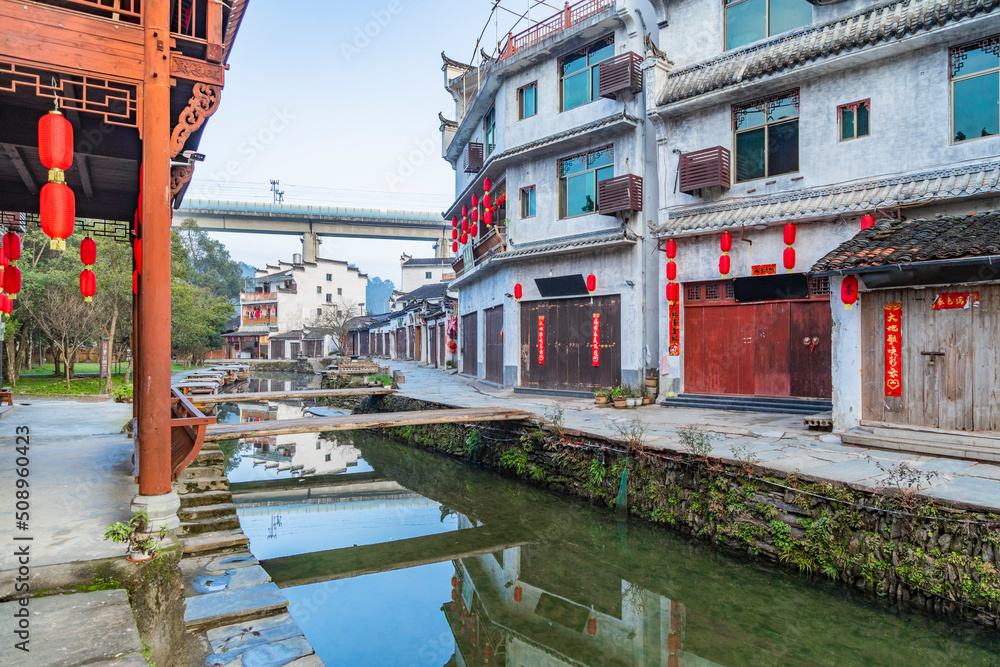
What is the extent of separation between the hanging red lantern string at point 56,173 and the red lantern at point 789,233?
34.8 feet

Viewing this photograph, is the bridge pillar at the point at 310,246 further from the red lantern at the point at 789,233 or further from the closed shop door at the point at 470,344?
the red lantern at the point at 789,233

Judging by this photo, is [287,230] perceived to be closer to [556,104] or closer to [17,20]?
[556,104]

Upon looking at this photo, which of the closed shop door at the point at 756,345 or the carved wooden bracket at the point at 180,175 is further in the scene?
the closed shop door at the point at 756,345

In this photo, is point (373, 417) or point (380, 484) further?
point (380, 484)

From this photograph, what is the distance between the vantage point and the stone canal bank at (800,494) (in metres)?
5.21

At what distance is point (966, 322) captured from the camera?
7.20 metres

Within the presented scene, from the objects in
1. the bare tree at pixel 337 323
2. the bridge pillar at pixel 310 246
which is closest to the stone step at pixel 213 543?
the bare tree at pixel 337 323

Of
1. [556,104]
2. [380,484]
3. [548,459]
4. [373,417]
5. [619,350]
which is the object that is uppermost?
[556,104]

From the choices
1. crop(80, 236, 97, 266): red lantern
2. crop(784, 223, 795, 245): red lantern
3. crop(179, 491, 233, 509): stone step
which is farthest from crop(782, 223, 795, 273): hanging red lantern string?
crop(80, 236, 97, 266): red lantern

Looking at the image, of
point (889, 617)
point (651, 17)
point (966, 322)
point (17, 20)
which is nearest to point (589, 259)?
point (651, 17)


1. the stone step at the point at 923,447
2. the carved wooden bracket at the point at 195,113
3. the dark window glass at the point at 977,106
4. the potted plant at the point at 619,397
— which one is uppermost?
the dark window glass at the point at 977,106

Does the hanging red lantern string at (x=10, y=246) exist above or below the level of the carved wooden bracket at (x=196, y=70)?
below

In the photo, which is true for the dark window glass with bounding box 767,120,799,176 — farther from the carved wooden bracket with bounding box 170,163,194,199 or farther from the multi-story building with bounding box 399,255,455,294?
the multi-story building with bounding box 399,255,455,294

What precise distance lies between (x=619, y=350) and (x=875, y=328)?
256 inches
